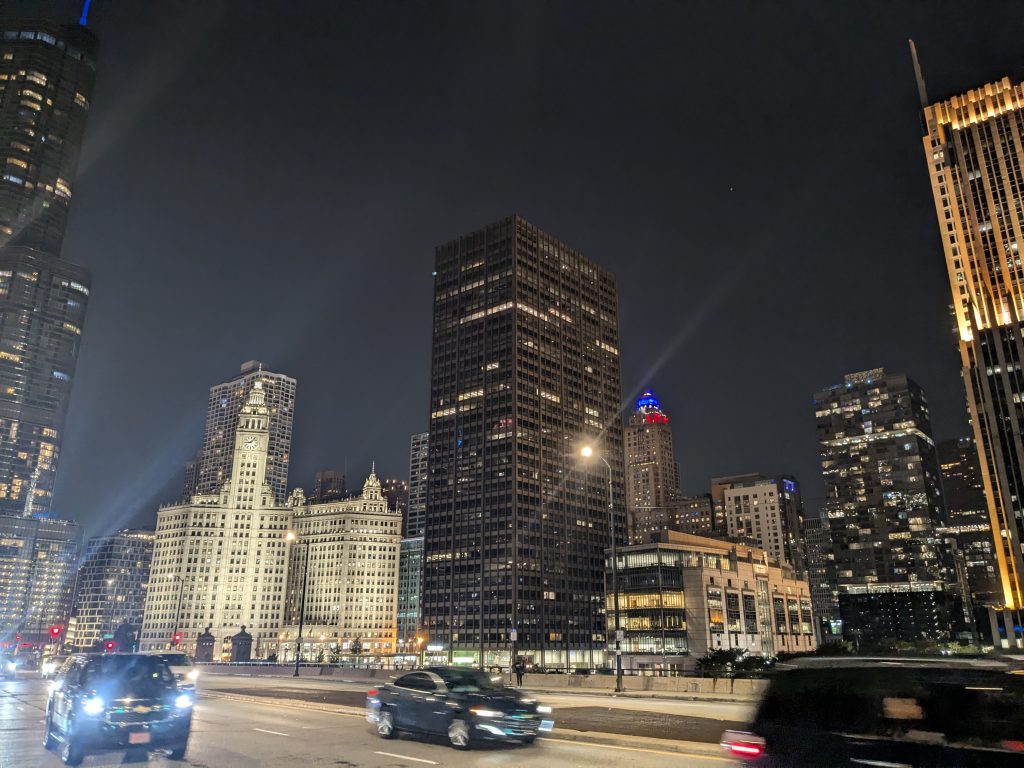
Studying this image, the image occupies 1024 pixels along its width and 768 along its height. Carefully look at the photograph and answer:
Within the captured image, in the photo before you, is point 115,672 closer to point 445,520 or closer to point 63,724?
point 63,724

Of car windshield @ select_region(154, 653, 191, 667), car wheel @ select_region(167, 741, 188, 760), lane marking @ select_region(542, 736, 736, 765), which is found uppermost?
car windshield @ select_region(154, 653, 191, 667)

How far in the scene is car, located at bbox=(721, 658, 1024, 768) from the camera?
24.7 feet

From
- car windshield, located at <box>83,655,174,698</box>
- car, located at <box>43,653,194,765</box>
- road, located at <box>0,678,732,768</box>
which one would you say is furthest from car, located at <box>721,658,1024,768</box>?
car windshield, located at <box>83,655,174,698</box>

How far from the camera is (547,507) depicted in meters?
185

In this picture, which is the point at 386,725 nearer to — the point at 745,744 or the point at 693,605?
the point at 745,744

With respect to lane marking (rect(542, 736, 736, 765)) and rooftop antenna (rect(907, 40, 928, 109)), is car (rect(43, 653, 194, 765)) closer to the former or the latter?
lane marking (rect(542, 736, 736, 765))

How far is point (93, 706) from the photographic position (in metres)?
15.4

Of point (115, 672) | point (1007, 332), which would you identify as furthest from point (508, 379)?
point (115, 672)

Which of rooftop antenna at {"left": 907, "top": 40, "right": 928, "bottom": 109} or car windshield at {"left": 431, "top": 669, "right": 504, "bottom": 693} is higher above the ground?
rooftop antenna at {"left": 907, "top": 40, "right": 928, "bottom": 109}

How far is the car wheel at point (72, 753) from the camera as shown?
14.6m

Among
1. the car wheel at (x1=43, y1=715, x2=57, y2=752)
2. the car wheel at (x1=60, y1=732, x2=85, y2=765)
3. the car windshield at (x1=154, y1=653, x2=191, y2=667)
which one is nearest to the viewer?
the car wheel at (x1=60, y1=732, x2=85, y2=765)

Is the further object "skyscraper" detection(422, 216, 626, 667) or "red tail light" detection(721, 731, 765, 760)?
"skyscraper" detection(422, 216, 626, 667)

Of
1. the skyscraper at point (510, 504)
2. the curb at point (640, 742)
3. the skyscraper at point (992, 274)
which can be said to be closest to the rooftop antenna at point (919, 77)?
the skyscraper at point (992, 274)

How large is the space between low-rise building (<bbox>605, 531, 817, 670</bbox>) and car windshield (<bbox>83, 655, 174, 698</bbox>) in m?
127
